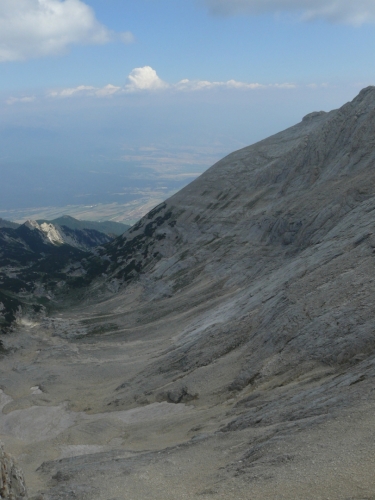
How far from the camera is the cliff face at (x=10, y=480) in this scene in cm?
2248

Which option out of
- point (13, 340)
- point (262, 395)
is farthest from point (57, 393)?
point (262, 395)

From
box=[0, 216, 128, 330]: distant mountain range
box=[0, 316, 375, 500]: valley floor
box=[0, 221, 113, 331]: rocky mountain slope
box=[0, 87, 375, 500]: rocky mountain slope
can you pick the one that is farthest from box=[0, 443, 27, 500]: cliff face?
box=[0, 216, 128, 330]: distant mountain range

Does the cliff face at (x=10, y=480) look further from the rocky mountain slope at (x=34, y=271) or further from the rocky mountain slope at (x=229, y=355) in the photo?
the rocky mountain slope at (x=34, y=271)

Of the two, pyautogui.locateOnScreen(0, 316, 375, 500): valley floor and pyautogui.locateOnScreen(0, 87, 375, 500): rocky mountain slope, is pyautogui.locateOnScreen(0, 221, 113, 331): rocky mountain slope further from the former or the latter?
pyautogui.locateOnScreen(0, 316, 375, 500): valley floor

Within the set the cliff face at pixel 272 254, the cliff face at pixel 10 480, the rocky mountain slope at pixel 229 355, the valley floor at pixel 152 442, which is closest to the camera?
Result: the valley floor at pixel 152 442

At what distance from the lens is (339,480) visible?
59.4ft

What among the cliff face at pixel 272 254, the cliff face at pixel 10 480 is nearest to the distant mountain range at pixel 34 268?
the cliff face at pixel 272 254

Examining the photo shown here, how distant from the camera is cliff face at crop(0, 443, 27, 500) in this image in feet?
73.7

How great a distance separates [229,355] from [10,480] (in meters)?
24.9

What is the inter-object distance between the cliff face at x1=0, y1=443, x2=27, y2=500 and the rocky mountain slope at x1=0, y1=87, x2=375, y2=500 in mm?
2104

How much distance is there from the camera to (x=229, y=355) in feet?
147

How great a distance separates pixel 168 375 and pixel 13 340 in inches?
1259

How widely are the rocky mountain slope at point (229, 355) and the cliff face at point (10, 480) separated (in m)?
2.10

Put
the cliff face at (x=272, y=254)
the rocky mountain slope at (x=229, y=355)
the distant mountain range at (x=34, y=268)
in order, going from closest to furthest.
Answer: the rocky mountain slope at (x=229, y=355) → the cliff face at (x=272, y=254) → the distant mountain range at (x=34, y=268)
